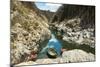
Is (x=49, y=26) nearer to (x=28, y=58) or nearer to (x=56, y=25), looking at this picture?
(x=56, y=25)

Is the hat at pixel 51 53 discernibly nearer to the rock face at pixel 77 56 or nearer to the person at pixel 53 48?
the person at pixel 53 48

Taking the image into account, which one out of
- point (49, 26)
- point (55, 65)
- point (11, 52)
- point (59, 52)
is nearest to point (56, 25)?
point (49, 26)

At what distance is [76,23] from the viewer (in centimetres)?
218

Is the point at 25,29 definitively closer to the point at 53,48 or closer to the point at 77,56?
the point at 53,48

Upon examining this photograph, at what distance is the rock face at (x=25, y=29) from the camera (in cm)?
191

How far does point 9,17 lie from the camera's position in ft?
6.22

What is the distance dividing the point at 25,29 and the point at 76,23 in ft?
1.96

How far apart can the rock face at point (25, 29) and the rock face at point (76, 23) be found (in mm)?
151

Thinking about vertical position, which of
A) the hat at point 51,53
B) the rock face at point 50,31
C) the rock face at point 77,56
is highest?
the rock face at point 50,31

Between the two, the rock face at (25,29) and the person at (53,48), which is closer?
the rock face at (25,29)

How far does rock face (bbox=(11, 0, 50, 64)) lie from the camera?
191cm

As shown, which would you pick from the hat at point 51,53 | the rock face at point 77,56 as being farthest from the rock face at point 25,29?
the rock face at point 77,56

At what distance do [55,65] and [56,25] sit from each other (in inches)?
17.1

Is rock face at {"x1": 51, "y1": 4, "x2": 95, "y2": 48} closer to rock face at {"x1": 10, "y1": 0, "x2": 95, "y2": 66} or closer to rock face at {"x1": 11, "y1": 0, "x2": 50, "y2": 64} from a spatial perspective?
rock face at {"x1": 10, "y1": 0, "x2": 95, "y2": 66}
